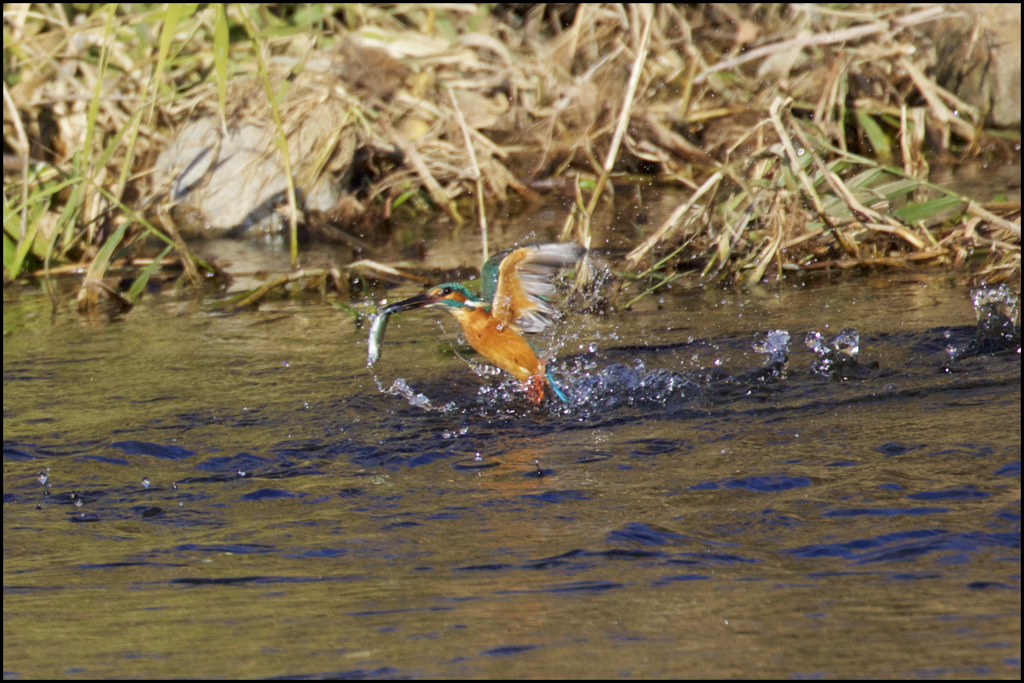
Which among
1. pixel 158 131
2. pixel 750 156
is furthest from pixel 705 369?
pixel 158 131

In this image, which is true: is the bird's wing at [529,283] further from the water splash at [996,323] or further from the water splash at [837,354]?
the water splash at [996,323]

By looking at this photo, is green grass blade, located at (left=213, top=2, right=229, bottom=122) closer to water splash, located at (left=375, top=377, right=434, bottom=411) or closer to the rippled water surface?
the rippled water surface

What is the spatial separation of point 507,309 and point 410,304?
11.6 inches

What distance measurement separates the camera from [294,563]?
2.46 meters

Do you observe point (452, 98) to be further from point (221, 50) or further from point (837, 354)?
point (837, 354)

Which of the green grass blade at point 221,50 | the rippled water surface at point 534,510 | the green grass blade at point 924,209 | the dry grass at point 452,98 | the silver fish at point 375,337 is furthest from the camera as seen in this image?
the dry grass at point 452,98

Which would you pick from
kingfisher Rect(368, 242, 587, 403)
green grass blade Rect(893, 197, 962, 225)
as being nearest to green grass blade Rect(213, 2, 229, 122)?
kingfisher Rect(368, 242, 587, 403)

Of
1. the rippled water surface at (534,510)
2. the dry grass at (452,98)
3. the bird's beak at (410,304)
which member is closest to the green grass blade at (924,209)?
the rippled water surface at (534,510)

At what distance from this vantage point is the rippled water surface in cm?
206

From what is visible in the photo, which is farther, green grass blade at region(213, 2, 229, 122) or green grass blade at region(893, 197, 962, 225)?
green grass blade at region(213, 2, 229, 122)

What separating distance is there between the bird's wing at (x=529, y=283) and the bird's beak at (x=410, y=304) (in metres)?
0.18

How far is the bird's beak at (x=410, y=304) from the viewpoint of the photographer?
3475 millimetres

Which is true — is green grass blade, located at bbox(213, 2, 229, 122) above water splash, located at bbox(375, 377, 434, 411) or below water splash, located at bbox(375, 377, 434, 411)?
above

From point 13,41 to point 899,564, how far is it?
6023mm
